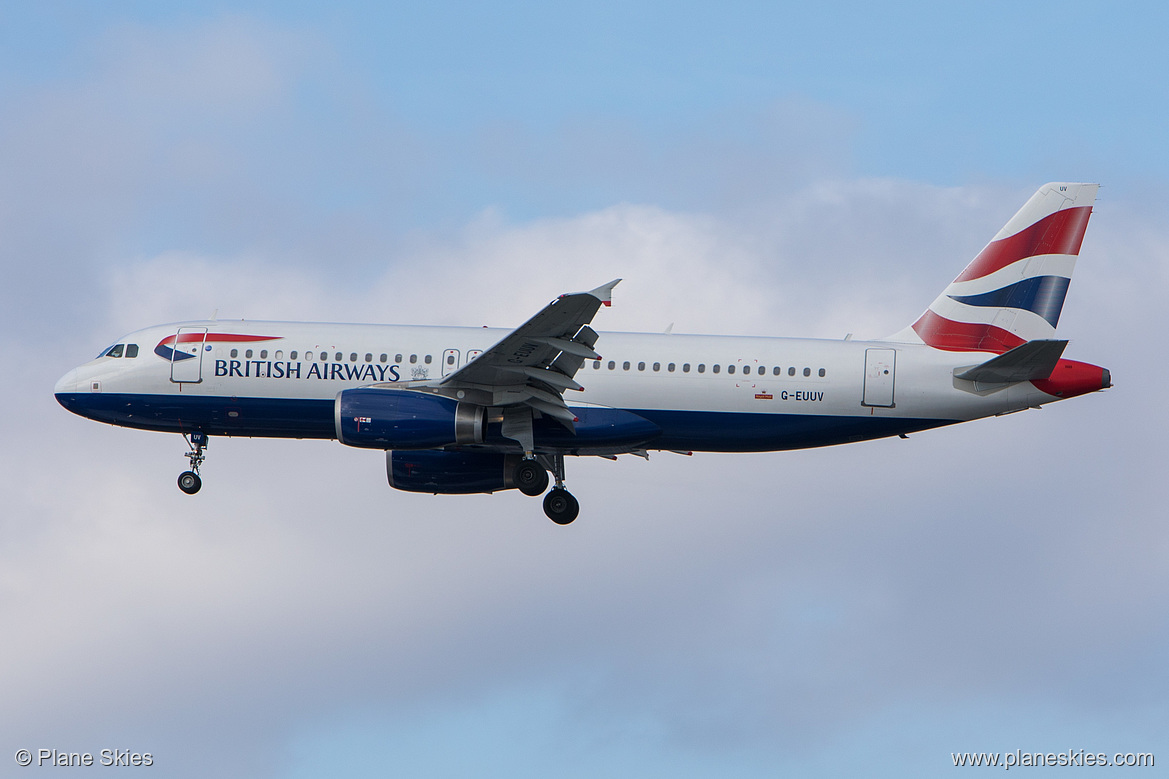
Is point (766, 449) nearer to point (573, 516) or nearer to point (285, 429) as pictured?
point (573, 516)

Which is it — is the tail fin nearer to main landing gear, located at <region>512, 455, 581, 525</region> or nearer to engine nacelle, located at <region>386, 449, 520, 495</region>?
main landing gear, located at <region>512, 455, 581, 525</region>

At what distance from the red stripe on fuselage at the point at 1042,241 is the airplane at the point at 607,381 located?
0.13 feet

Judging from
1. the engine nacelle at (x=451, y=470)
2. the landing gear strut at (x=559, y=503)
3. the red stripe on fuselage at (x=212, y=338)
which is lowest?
the landing gear strut at (x=559, y=503)

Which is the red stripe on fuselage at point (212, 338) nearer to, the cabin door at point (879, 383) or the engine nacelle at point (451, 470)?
the engine nacelle at point (451, 470)

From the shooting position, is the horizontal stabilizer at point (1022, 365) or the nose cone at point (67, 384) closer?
the horizontal stabilizer at point (1022, 365)

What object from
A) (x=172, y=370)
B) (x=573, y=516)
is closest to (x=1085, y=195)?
(x=573, y=516)

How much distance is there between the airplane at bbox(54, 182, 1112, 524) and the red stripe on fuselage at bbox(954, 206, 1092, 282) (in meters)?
0.04

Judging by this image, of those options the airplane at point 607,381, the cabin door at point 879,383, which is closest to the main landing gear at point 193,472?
the airplane at point 607,381

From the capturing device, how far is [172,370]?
41.6 m

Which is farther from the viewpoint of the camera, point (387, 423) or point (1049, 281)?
point (1049, 281)

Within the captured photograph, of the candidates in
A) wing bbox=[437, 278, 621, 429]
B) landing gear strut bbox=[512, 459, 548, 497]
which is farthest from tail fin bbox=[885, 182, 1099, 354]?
landing gear strut bbox=[512, 459, 548, 497]

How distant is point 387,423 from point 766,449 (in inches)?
411

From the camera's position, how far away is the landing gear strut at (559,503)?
41.9 metres

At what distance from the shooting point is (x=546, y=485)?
41844 millimetres
